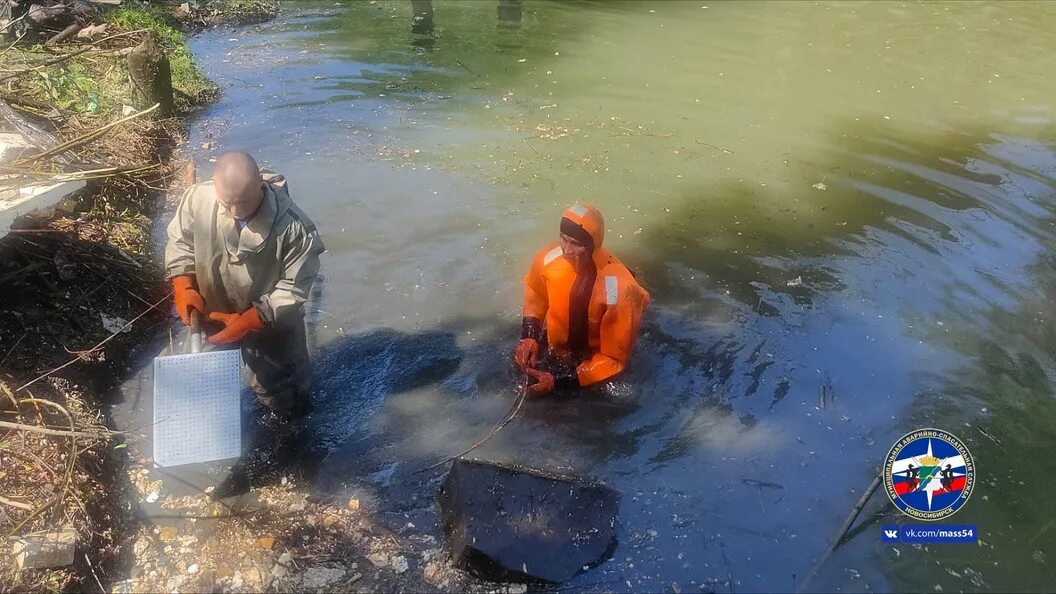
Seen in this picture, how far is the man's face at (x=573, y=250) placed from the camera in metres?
4.43

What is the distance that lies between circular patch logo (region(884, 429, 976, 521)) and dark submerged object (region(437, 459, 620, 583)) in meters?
1.58

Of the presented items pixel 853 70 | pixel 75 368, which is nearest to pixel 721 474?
pixel 75 368

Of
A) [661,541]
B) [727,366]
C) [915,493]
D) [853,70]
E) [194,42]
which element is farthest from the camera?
[194,42]

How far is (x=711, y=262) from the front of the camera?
6.71m

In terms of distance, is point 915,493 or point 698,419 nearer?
point 915,493

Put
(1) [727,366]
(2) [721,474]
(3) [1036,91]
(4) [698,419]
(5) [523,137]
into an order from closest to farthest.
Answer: (2) [721,474], (4) [698,419], (1) [727,366], (5) [523,137], (3) [1036,91]

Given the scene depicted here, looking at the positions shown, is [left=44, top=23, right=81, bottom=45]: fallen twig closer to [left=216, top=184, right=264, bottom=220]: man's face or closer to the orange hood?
[left=216, top=184, right=264, bottom=220]: man's face

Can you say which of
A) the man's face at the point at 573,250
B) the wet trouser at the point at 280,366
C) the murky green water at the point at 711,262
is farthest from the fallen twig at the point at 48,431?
the man's face at the point at 573,250

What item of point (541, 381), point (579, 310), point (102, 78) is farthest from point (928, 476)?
point (102, 78)

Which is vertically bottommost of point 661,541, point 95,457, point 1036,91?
point 661,541

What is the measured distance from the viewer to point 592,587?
3.74 metres

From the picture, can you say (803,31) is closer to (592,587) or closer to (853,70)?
(853,70)

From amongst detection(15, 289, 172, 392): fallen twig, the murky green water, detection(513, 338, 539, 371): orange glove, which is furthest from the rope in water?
detection(15, 289, 172, 392): fallen twig

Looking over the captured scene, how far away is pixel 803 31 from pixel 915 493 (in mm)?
12166
